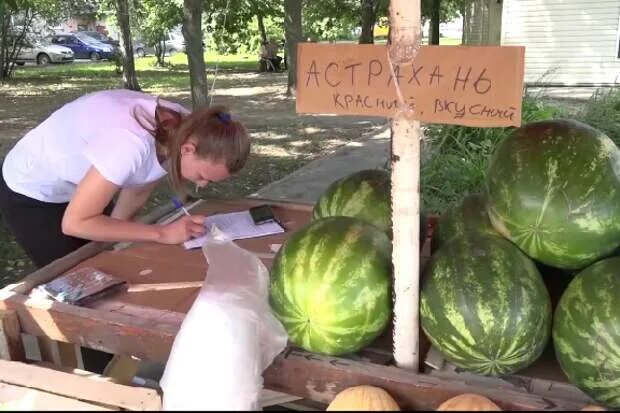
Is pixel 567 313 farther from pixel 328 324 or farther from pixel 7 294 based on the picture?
pixel 7 294

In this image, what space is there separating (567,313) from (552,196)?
12.5 inches

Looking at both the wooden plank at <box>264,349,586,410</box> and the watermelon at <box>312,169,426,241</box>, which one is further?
the watermelon at <box>312,169,426,241</box>

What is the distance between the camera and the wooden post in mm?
1432

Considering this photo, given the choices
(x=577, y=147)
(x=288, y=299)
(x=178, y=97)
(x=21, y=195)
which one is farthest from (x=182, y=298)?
A: (x=178, y=97)

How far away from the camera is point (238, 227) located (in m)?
2.62

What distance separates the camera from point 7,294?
2.00 metres

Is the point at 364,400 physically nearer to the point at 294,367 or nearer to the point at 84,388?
the point at 294,367

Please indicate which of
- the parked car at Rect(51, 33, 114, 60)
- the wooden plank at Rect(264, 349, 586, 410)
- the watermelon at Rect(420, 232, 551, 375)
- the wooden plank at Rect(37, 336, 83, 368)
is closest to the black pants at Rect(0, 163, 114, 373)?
the wooden plank at Rect(37, 336, 83, 368)

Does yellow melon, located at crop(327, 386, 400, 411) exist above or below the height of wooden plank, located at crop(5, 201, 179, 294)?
below

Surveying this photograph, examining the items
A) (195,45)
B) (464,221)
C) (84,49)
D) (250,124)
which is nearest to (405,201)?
(464,221)

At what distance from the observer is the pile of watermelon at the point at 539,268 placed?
4.74 ft

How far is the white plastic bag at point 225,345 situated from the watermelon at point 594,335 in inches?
27.9

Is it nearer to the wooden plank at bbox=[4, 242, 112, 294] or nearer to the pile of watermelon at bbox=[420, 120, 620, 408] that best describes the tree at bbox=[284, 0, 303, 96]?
the wooden plank at bbox=[4, 242, 112, 294]

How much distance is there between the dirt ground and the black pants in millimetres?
549
